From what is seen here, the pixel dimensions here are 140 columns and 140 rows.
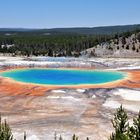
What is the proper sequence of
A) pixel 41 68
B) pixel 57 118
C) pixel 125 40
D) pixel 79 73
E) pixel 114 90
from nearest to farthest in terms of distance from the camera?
pixel 57 118, pixel 114 90, pixel 79 73, pixel 41 68, pixel 125 40

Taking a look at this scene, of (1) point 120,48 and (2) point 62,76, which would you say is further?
(1) point 120,48

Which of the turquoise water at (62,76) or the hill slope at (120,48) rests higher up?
the hill slope at (120,48)

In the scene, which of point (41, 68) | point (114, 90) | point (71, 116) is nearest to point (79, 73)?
point (41, 68)

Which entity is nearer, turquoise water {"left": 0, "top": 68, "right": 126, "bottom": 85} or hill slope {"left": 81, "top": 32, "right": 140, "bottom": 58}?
turquoise water {"left": 0, "top": 68, "right": 126, "bottom": 85}

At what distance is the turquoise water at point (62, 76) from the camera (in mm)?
43469

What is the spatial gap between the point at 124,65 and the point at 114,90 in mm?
23416

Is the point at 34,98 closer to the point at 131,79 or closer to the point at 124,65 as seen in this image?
the point at 131,79

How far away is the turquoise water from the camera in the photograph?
1711 inches

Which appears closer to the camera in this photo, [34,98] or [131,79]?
[34,98]

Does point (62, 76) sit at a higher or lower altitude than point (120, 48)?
lower

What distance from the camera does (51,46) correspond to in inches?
3684

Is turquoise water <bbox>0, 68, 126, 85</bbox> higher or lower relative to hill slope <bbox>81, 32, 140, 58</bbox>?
lower

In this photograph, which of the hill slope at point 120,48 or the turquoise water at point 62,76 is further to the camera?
the hill slope at point 120,48

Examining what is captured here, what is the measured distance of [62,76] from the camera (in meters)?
48.8
